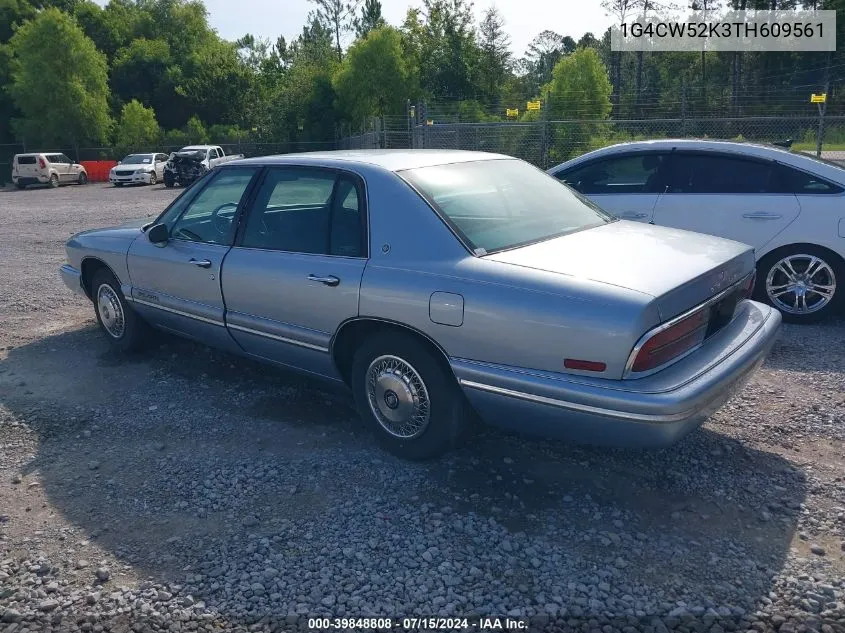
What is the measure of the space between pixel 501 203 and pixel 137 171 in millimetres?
29943

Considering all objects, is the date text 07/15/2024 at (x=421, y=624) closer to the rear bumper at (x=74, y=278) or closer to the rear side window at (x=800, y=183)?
the rear bumper at (x=74, y=278)

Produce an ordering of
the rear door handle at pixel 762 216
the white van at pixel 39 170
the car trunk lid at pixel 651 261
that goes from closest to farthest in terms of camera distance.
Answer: the car trunk lid at pixel 651 261
the rear door handle at pixel 762 216
the white van at pixel 39 170

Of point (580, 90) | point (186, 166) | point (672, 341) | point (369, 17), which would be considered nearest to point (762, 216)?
point (672, 341)

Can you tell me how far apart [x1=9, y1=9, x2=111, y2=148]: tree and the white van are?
7835 mm

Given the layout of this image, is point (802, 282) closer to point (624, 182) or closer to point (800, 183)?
point (800, 183)

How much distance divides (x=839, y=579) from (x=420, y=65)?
38.0 meters

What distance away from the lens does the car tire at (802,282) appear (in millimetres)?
6145

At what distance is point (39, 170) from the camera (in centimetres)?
3173

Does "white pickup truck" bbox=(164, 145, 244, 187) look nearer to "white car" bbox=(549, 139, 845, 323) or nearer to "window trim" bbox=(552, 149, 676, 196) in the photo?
"window trim" bbox=(552, 149, 676, 196)

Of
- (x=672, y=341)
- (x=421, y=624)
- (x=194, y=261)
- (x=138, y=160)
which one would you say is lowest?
(x=421, y=624)

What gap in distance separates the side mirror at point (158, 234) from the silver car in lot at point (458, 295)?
0.01 metres

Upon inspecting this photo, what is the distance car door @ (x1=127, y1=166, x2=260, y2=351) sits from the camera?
4883 mm

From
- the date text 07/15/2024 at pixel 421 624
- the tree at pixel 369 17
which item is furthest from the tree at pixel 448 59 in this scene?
the date text 07/15/2024 at pixel 421 624

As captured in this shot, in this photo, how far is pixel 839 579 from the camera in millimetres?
2951
